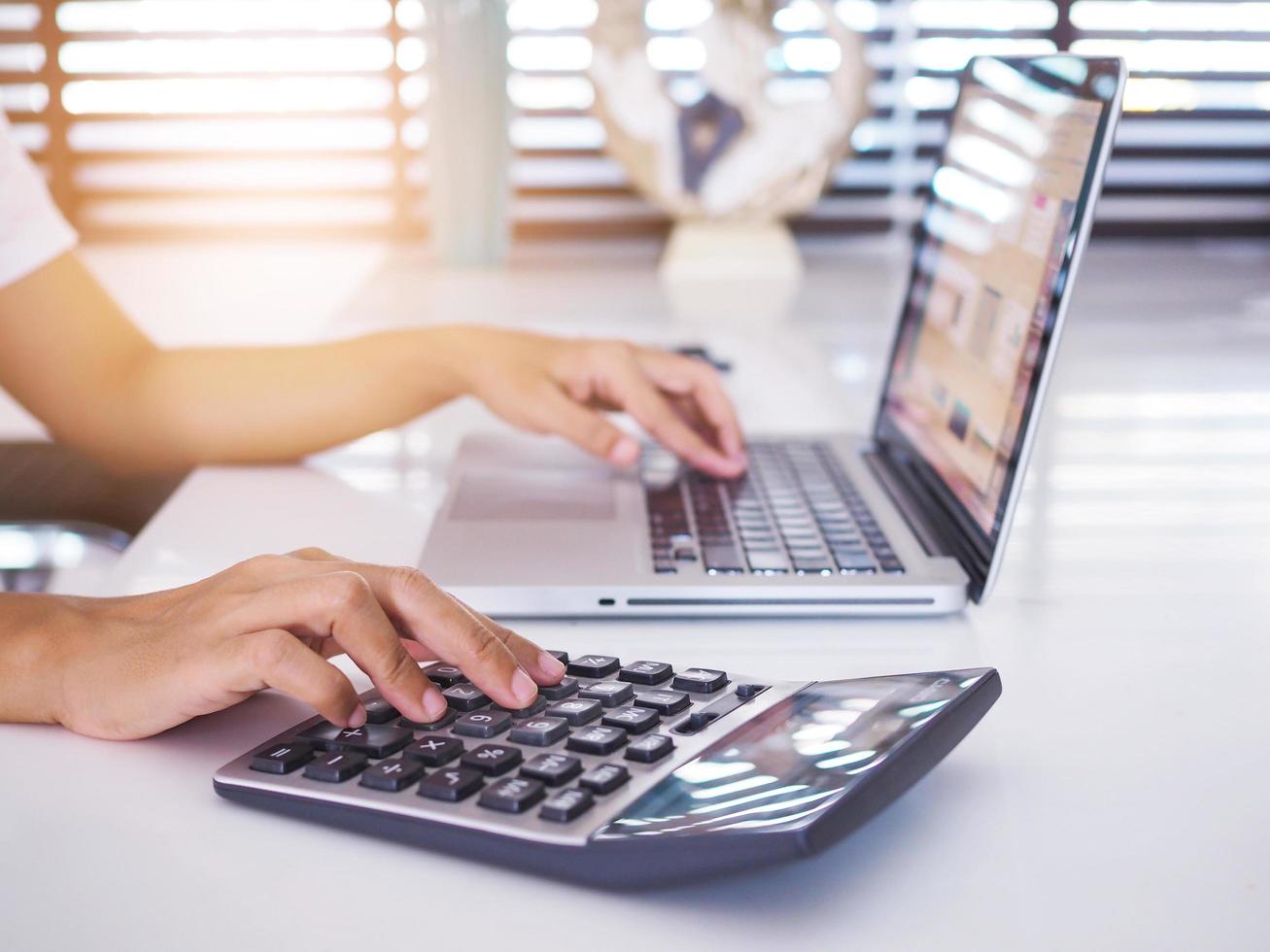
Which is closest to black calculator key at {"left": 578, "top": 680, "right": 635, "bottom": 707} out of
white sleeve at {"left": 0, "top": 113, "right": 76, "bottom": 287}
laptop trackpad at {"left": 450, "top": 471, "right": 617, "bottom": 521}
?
laptop trackpad at {"left": 450, "top": 471, "right": 617, "bottom": 521}

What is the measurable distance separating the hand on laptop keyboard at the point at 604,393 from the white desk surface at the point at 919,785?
8 cm

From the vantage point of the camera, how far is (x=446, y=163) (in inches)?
71.6

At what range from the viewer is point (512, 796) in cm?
41

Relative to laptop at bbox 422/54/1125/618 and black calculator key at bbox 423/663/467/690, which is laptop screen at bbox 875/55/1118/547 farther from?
black calculator key at bbox 423/663/467/690

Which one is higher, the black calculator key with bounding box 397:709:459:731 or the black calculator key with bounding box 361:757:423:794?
the black calculator key with bounding box 361:757:423:794

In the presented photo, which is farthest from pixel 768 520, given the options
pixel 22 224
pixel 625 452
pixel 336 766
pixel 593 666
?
pixel 22 224

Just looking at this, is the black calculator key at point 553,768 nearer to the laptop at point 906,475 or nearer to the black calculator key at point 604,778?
the black calculator key at point 604,778

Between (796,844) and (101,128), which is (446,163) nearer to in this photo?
(101,128)

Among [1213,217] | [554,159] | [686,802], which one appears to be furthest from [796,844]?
[1213,217]

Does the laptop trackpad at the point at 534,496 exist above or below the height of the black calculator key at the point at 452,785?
below

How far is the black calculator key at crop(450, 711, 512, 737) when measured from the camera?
458 millimetres

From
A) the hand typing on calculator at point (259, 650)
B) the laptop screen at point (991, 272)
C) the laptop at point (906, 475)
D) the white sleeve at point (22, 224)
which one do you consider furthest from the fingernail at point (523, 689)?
the white sleeve at point (22, 224)

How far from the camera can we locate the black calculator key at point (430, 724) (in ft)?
1.54

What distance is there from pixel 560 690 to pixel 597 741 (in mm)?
56
